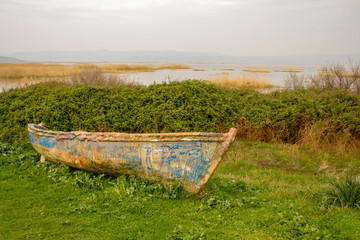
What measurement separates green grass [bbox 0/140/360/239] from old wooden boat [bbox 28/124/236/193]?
223 mm

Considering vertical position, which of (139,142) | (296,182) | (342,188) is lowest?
(296,182)

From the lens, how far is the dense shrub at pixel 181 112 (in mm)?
9914

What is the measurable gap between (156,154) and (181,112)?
15.0ft

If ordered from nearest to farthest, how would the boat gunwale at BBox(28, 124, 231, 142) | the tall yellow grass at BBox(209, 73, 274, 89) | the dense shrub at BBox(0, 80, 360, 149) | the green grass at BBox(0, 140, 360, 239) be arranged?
the green grass at BBox(0, 140, 360, 239) < the boat gunwale at BBox(28, 124, 231, 142) < the dense shrub at BBox(0, 80, 360, 149) < the tall yellow grass at BBox(209, 73, 274, 89)

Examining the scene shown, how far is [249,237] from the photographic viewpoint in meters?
4.27

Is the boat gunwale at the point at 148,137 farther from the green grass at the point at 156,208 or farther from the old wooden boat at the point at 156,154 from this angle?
the green grass at the point at 156,208

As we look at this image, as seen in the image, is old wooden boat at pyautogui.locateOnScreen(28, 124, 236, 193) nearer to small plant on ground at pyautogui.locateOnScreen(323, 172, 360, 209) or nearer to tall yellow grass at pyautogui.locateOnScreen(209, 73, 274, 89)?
small plant on ground at pyautogui.locateOnScreen(323, 172, 360, 209)

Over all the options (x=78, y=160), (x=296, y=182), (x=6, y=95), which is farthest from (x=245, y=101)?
(x=6, y=95)

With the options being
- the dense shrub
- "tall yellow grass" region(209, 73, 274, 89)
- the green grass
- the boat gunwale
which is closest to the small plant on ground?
the green grass

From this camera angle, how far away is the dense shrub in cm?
991

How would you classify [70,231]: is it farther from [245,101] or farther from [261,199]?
[245,101]

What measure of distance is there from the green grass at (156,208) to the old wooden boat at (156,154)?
223 millimetres

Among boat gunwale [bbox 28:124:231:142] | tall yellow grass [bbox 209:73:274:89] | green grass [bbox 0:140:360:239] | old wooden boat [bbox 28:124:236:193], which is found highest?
tall yellow grass [bbox 209:73:274:89]

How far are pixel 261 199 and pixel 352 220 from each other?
4.99 feet
